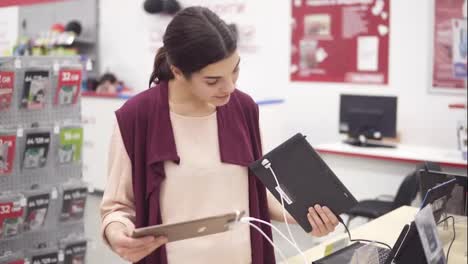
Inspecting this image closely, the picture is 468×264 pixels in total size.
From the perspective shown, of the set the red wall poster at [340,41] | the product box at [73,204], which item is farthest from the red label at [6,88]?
the red wall poster at [340,41]

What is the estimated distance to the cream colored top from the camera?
1.61 meters

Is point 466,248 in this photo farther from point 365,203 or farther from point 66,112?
point 66,112

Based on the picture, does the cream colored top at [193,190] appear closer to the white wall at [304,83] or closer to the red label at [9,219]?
the red label at [9,219]

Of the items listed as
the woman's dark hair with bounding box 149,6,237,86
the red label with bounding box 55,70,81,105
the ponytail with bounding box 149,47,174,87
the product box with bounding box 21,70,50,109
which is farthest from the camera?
the red label with bounding box 55,70,81,105

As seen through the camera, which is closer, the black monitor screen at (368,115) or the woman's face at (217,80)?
the woman's face at (217,80)

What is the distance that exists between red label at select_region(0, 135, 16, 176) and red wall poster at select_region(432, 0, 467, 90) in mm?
3624

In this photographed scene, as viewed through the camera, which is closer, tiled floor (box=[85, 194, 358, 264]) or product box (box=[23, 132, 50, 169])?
product box (box=[23, 132, 50, 169])

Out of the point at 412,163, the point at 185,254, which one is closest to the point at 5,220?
the point at 185,254

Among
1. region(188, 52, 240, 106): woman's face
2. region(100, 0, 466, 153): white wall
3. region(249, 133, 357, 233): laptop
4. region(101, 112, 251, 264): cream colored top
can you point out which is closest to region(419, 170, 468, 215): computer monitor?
region(249, 133, 357, 233): laptop

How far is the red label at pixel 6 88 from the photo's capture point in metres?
3.49

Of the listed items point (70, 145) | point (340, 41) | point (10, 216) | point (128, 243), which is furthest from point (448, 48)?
point (128, 243)

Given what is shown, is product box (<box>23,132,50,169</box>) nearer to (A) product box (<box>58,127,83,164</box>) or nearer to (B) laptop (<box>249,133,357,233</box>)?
(A) product box (<box>58,127,83,164</box>)

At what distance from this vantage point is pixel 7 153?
355 cm

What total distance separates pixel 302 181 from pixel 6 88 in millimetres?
2360
